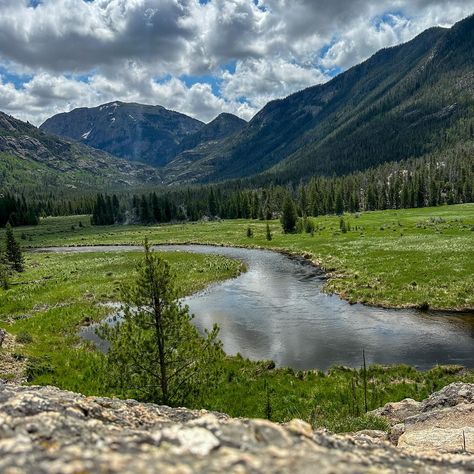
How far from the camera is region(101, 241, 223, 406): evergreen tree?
55.4 feet

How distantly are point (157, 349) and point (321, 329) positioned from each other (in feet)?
68.6

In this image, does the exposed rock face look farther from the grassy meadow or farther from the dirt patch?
the dirt patch

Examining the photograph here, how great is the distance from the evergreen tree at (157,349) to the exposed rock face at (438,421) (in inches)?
319

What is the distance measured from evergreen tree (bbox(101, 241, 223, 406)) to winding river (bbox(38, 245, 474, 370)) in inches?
480

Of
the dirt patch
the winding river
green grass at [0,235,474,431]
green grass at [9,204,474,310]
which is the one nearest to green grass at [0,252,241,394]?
green grass at [0,235,474,431]

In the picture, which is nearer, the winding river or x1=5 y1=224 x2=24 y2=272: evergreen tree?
the winding river

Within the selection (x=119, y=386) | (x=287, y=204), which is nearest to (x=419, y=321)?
(x=119, y=386)

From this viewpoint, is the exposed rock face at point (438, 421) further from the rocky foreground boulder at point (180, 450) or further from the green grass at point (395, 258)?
the green grass at point (395, 258)

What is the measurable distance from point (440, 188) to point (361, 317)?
160 m

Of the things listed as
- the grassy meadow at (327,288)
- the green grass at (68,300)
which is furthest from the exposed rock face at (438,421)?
the green grass at (68,300)

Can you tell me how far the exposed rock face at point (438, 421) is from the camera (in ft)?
37.1

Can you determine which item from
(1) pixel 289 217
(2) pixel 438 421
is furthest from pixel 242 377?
(1) pixel 289 217

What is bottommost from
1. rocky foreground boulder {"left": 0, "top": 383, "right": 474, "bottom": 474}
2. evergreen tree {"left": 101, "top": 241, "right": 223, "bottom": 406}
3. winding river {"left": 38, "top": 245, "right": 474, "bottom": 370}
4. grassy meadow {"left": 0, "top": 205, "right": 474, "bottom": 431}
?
winding river {"left": 38, "top": 245, "right": 474, "bottom": 370}

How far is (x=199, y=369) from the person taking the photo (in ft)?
57.9
